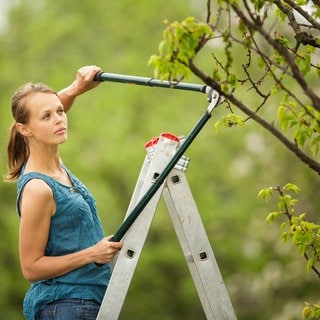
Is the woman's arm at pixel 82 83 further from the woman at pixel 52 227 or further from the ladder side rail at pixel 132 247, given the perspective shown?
the ladder side rail at pixel 132 247

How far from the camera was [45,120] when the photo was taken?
3.99 m

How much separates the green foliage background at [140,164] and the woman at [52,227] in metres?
13.0

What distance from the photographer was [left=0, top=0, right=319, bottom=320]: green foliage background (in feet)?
63.8

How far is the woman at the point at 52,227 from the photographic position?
12.6 feet

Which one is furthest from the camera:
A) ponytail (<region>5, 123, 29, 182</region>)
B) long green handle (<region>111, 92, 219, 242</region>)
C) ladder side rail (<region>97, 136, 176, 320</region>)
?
ponytail (<region>5, 123, 29, 182</region>)

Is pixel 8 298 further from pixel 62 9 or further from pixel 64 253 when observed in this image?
pixel 64 253

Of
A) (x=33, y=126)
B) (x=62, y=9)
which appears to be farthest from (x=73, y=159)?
(x=33, y=126)

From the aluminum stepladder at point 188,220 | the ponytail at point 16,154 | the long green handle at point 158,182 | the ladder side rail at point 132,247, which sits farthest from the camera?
the ponytail at point 16,154

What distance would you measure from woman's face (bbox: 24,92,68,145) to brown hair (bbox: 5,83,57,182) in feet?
0.08

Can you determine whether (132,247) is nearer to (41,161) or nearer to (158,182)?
(158,182)

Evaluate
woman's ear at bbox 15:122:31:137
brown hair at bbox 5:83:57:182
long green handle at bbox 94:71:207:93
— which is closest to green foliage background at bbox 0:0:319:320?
long green handle at bbox 94:71:207:93

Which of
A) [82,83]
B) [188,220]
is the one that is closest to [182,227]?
[188,220]

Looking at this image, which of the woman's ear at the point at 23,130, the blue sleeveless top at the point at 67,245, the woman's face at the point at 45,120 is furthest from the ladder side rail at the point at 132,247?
the woman's ear at the point at 23,130

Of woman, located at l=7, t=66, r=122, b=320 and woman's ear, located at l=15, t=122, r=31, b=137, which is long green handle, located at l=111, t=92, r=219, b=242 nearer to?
woman, located at l=7, t=66, r=122, b=320
